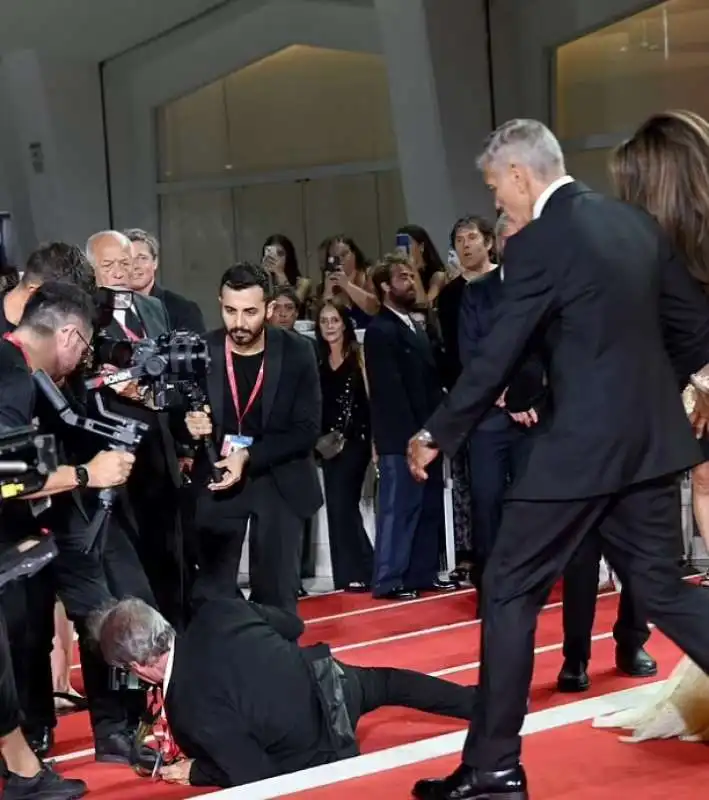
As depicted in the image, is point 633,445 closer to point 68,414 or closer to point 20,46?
point 68,414

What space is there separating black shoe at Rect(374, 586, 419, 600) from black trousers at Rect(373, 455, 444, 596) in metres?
0.01

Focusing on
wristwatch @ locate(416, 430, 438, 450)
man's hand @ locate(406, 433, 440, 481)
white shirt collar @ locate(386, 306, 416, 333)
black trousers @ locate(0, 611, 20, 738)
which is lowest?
black trousers @ locate(0, 611, 20, 738)

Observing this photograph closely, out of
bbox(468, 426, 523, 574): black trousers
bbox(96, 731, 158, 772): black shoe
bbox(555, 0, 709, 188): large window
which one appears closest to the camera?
bbox(96, 731, 158, 772): black shoe

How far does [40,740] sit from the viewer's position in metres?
4.77

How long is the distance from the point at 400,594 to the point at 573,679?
91.6 inches

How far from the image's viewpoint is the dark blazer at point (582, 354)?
3502mm

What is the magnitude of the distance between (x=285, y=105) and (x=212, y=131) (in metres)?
0.96

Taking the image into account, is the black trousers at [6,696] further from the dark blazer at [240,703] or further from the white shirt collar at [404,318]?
the white shirt collar at [404,318]

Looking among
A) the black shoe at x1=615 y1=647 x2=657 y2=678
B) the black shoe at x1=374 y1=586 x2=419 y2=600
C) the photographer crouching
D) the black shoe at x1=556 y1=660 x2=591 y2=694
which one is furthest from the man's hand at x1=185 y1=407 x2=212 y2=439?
the black shoe at x1=374 y1=586 x2=419 y2=600

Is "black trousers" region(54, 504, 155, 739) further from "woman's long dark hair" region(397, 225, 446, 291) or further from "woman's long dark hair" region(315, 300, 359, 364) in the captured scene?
"woman's long dark hair" region(397, 225, 446, 291)

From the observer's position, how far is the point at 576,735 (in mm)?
4277

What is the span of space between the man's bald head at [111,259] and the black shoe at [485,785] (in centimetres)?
275

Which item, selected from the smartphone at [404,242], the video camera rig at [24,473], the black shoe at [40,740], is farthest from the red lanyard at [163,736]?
the smartphone at [404,242]

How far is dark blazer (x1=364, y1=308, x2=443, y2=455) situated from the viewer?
284 inches
